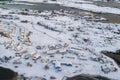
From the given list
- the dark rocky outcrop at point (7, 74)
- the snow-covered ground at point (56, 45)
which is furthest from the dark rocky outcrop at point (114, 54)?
the dark rocky outcrop at point (7, 74)

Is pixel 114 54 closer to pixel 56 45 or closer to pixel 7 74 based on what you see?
pixel 56 45

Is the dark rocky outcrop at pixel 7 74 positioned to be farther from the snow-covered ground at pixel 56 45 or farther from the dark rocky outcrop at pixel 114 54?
the dark rocky outcrop at pixel 114 54

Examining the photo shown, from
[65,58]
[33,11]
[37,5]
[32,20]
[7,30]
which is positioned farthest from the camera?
[37,5]

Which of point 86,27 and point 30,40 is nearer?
point 30,40

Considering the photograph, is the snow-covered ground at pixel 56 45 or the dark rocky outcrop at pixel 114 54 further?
the dark rocky outcrop at pixel 114 54

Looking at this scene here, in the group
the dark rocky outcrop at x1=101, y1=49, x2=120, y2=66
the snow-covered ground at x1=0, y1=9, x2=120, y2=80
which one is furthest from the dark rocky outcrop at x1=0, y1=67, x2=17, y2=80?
the dark rocky outcrop at x1=101, y1=49, x2=120, y2=66

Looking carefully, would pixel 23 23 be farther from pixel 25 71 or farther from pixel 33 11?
pixel 25 71

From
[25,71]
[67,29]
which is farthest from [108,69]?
[67,29]

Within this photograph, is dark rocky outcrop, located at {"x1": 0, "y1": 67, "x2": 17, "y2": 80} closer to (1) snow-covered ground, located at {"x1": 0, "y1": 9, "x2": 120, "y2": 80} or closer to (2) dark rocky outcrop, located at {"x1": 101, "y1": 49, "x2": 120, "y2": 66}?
(1) snow-covered ground, located at {"x1": 0, "y1": 9, "x2": 120, "y2": 80}

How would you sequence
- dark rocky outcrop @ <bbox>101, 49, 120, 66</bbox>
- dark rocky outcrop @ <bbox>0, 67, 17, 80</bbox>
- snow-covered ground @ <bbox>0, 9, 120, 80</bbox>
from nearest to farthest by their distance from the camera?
dark rocky outcrop @ <bbox>0, 67, 17, 80</bbox> → snow-covered ground @ <bbox>0, 9, 120, 80</bbox> → dark rocky outcrop @ <bbox>101, 49, 120, 66</bbox>
